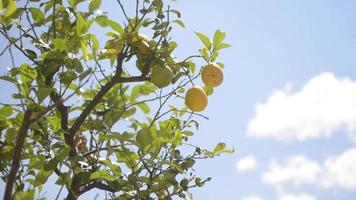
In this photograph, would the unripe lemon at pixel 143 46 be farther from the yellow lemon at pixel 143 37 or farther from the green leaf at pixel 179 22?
the green leaf at pixel 179 22

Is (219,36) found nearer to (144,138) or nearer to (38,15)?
(144,138)

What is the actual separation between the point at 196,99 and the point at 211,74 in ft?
0.48

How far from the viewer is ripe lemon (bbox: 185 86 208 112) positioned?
2031 mm

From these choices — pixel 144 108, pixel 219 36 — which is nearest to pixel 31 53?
pixel 144 108

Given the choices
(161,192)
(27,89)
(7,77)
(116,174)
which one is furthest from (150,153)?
(7,77)

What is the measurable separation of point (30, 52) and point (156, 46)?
60 cm

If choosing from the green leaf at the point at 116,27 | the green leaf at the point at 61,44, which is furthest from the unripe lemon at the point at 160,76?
the green leaf at the point at 61,44

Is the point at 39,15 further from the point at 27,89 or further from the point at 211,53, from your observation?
the point at 211,53

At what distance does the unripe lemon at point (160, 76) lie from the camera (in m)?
1.76

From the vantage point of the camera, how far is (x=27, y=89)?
5.16 feet

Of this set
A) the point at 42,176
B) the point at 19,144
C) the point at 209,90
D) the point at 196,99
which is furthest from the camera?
the point at 209,90

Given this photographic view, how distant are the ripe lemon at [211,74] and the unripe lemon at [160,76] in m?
0.32

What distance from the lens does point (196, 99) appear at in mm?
2027

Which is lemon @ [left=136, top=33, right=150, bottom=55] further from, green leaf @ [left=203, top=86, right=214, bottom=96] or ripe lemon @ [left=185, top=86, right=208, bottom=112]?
green leaf @ [left=203, top=86, right=214, bottom=96]
